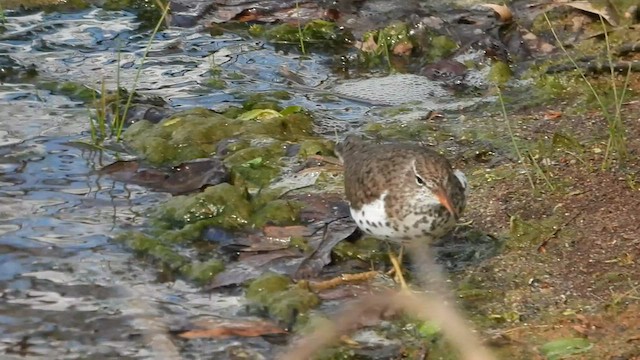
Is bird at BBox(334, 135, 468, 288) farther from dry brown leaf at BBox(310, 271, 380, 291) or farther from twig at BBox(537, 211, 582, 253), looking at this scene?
twig at BBox(537, 211, 582, 253)

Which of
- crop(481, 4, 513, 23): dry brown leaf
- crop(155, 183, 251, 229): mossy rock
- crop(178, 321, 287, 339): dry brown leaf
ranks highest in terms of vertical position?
crop(178, 321, 287, 339): dry brown leaf

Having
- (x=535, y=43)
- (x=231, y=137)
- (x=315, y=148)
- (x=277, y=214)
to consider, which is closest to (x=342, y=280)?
(x=277, y=214)

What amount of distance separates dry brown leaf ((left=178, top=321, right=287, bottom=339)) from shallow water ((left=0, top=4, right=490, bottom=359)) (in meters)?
0.06

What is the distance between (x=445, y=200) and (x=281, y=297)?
83cm

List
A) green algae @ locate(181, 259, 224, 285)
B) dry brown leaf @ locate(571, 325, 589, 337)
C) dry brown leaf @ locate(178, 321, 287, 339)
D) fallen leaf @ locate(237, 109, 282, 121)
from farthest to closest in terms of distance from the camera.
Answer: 1. fallen leaf @ locate(237, 109, 282, 121)
2. green algae @ locate(181, 259, 224, 285)
3. dry brown leaf @ locate(178, 321, 287, 339)
4. dry brown leaf @ locate(571, 325, 589, 337)

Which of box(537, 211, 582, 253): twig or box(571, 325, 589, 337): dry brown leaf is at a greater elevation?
→ box(571, 325, 589, 337): dry brown leaf

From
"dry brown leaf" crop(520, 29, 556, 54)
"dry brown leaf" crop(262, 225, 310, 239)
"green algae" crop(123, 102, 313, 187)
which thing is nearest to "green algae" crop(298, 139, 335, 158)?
"green algae" crop(123, 102, 313, 187)

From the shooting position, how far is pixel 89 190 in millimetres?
6254

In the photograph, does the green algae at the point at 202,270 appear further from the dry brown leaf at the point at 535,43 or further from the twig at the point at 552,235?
the dry brown leaf at the point at 535,43

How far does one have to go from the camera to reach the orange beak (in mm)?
4797

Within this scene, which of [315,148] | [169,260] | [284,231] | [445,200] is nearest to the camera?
[445,200]

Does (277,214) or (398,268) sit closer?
(398,268)

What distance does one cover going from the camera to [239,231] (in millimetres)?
5762

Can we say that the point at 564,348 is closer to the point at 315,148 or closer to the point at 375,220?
the point at 375,220
